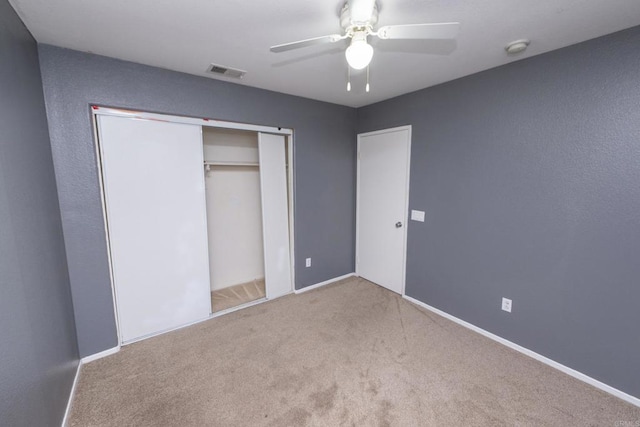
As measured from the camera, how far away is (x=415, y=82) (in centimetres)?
260

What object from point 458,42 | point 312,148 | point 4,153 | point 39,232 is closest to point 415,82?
point 458,42

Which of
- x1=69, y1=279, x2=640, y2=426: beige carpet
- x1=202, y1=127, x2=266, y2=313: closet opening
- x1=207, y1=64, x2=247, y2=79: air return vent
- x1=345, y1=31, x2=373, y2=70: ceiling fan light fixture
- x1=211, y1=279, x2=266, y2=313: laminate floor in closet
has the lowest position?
x1=69, y1=279, x2=640, y2=426: beige carpet

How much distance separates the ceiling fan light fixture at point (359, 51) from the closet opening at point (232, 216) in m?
2.17

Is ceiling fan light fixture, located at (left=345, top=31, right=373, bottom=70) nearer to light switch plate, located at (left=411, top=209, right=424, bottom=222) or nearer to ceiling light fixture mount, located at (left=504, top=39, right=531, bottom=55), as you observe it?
ceiling light fixture mount, located at (left=504, top=39, right=531, bottom=55)

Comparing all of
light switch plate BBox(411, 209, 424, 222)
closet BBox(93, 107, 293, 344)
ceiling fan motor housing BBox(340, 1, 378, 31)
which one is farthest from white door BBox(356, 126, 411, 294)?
ceiling fan motor housing BBox(340, 1, 378, 31)

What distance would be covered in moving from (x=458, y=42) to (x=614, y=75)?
3.28 feet

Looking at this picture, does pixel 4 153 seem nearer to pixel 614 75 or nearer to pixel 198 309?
pixel 198 309

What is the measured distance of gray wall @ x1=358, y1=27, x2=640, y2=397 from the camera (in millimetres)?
1723

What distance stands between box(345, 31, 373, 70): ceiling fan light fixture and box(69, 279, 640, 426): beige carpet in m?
2.03

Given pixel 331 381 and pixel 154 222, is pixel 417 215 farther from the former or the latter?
pixel 154 222

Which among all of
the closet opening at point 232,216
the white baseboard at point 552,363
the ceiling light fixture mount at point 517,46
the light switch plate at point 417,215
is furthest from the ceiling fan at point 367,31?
the white baseboard at point 552,363

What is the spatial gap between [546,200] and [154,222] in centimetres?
326

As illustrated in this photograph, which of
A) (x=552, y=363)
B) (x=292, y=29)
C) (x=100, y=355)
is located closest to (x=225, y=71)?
(x=292, y=29)

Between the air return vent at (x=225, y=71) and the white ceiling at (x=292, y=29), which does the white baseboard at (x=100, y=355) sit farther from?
the air return vent at (x=225, y=71)
